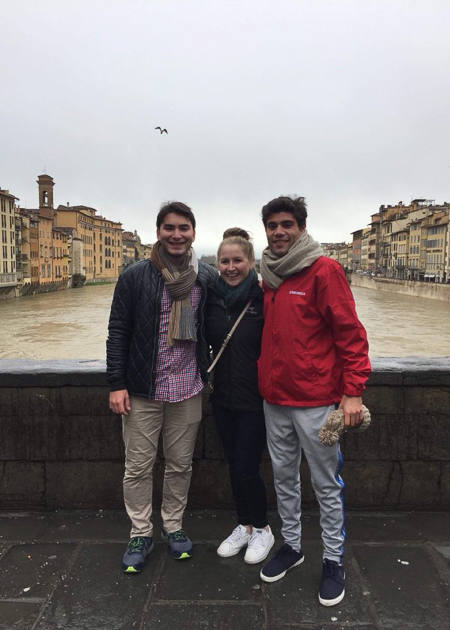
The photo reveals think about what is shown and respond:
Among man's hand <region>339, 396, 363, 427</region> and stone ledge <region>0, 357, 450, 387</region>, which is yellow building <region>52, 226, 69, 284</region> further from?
man's hand <region>339, 396, 363, 427</region>

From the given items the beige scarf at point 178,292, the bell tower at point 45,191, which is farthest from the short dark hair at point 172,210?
the bell tower at point 45,191

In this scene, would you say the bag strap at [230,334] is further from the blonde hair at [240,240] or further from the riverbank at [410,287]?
the riverbank at [410,287]

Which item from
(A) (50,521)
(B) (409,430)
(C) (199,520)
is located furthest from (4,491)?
(B) (409,430)

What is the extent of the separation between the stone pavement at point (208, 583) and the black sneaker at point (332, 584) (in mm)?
35

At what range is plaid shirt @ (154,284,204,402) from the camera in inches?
93.4

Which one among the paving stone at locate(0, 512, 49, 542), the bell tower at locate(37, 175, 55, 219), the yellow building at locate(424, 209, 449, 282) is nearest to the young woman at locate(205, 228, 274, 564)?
the paving stone at locate(0, 512, 49, 542)

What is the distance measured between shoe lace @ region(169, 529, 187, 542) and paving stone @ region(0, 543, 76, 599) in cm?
48

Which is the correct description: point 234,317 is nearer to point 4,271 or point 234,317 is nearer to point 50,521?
point 50,521

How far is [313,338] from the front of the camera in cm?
218

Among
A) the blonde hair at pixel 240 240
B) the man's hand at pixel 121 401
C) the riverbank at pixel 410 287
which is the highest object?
the blonde hair at pixel 240 240

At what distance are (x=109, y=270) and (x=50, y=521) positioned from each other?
4176 inches

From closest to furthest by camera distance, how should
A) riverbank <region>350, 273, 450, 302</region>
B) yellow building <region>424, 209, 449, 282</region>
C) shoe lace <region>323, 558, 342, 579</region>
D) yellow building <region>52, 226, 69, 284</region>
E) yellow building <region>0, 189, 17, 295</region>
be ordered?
shoe lace <region>323, 558, 342, 579</region>, riverbank <region>350, 273, 450, 302</region>, yellow building <region>0, 189, 17, 295</region>, yellow building <region>424, 209, 449, 282</region>, yellow building <region>52, 226, 69, 284</region>

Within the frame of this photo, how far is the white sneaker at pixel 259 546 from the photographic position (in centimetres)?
235

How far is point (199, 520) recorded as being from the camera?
2.80 metres
